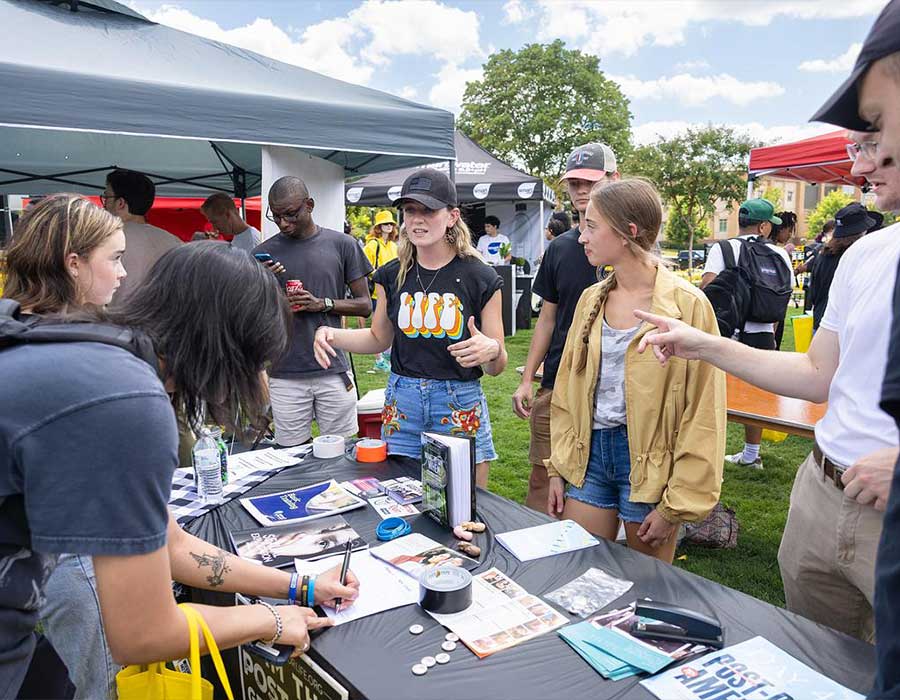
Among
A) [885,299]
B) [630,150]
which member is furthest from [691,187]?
[885,299]

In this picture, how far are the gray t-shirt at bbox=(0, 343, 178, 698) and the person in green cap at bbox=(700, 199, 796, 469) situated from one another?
13.8ft

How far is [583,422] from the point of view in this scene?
83.6 inches

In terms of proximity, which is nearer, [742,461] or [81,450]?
[81,450]

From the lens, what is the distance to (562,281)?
2.90 m

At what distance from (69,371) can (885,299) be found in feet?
5.15

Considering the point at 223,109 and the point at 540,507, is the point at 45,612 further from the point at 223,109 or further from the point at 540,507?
the point at 223,109

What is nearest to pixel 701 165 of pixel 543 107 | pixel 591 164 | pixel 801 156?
pixel 543 107

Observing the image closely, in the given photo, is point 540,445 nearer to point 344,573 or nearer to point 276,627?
point 344,573

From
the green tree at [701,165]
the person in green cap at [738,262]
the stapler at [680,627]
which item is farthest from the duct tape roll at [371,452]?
the green tree at [701,165]

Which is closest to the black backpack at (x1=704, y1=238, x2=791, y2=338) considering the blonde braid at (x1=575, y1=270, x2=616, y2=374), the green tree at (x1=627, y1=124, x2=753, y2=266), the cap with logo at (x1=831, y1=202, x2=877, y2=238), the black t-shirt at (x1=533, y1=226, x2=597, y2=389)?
the cap with logo at (x1=831, y1=202, x2=877, y2=238)

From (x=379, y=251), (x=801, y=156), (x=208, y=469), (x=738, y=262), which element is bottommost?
(x=208, y=469)

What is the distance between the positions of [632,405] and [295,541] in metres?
1.10

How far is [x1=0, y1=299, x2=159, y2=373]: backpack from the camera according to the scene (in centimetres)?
94

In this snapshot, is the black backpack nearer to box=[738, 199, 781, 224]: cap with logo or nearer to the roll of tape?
box=[738, 199, 781, 224]: cap with logo
